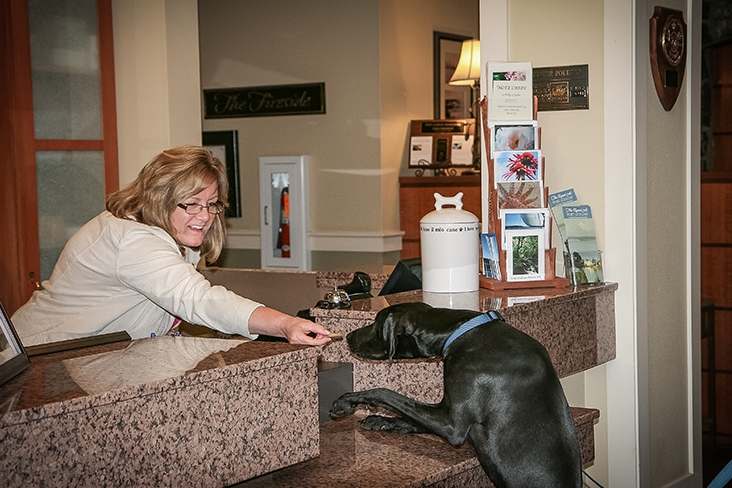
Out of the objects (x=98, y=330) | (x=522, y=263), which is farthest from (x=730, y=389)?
(x=98, y=330)

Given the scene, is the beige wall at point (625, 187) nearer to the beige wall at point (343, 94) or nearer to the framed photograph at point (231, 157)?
the beige wall at point (343, 94)

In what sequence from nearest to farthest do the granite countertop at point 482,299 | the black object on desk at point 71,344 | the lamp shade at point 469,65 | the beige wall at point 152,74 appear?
the black object on desk at point 71,344, the granite countertop at point 482,299, the beige wall at point 152,74, the lamp shade at point 469,65

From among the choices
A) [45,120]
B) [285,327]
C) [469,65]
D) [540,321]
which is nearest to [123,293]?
[285,327]

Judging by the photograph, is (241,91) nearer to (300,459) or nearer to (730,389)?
(730,389)

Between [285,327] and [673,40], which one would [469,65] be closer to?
[673,40]

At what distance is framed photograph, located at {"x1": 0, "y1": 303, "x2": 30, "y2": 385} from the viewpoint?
5.37ft

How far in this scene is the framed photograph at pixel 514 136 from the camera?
3232mm

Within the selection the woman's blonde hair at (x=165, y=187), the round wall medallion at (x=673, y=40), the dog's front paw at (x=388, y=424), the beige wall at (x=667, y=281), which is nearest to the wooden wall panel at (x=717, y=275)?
the beige wall at (x=667, y=281)

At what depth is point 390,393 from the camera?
220 cm

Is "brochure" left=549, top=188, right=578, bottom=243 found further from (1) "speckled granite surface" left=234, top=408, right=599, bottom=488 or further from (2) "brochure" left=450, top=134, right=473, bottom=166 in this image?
(2) "brochure" left=450, top=134, right=473, bottom=166

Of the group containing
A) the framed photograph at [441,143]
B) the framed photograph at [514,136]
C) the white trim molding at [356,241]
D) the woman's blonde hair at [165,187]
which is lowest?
Result: the white trim molding at [356,241]

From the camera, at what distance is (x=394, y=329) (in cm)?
219

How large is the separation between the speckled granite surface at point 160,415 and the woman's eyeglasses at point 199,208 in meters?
0.58

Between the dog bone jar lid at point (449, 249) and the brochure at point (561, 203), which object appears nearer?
the dog bone jar lid at point (449, 249)
